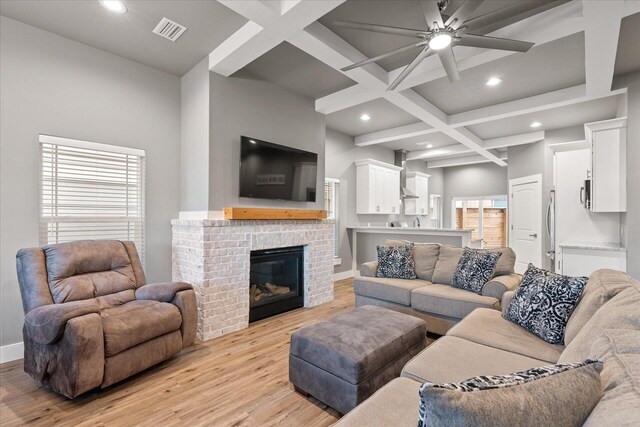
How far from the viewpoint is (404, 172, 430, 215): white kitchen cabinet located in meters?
7.89

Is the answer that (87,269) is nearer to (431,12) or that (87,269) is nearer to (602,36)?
(431,12)

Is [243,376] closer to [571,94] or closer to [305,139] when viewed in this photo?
[305,139]

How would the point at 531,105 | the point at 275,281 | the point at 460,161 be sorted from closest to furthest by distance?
the point at 275,281
the point at 531,105
the point at 460,161

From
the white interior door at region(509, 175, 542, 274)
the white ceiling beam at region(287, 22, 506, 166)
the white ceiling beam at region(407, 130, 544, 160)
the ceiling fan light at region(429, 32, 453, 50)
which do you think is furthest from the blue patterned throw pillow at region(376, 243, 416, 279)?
the white ceiling beam at region(407, 130, 544, 160)

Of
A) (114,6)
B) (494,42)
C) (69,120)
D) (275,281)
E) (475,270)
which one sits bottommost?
(275,281)

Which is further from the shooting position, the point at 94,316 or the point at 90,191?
the point at 90,191

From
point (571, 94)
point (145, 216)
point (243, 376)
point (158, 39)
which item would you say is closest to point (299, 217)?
point (145, 216)

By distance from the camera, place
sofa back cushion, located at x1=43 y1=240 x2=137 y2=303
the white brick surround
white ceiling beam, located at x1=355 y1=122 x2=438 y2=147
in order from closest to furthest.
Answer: sofa back cushion, located at x1=43 y1=240 x2=137 y2=303 < the white brick surround < white ceiling beam, located at x1=355 y1=122 x2=438 y2=147

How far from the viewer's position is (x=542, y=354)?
175 cm

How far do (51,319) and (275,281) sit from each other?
2.39m

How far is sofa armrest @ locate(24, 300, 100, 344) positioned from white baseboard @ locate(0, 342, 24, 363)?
0.91m

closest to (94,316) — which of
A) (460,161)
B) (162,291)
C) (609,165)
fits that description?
(162,291)

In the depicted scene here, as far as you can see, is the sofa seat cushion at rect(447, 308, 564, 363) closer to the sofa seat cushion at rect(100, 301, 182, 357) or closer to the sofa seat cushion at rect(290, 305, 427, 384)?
the sofa seat cushion at rect(290, 305, 427, 384)

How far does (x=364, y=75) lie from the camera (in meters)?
3.26
